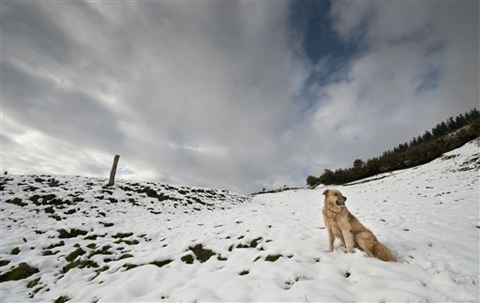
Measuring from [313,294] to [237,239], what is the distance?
3.71 m

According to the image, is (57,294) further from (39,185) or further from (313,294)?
(39,185)

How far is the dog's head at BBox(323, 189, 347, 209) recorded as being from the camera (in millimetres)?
4407

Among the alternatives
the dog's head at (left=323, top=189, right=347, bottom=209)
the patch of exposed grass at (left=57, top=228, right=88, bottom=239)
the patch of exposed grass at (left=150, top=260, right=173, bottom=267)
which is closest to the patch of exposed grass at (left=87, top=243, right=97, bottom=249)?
the patch of exposed grass at (left=57, top=228, right=88, bottom=239)

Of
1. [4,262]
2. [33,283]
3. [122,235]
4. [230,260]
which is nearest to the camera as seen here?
[230,260]

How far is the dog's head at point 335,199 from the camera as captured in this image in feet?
14.5

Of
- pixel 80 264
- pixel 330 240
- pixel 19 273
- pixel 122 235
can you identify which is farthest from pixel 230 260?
pixel 19 273

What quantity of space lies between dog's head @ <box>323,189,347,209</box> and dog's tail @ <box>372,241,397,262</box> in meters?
1.02

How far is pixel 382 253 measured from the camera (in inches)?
155

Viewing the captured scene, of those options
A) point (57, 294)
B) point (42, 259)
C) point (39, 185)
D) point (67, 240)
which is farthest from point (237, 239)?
point (39, 185)

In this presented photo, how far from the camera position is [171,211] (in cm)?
1378

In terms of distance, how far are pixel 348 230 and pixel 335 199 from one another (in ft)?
2.41

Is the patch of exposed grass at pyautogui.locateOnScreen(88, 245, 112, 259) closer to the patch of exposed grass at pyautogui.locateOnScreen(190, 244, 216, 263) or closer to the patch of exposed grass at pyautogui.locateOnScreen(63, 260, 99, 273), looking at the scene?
the patch of exposed grass at pyautogui.locateOnScreen(63, 260, 99, 273)

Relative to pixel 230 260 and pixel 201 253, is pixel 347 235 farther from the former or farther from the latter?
pixel 201 253

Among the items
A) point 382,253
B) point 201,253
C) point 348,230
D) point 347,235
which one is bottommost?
point 382,253
